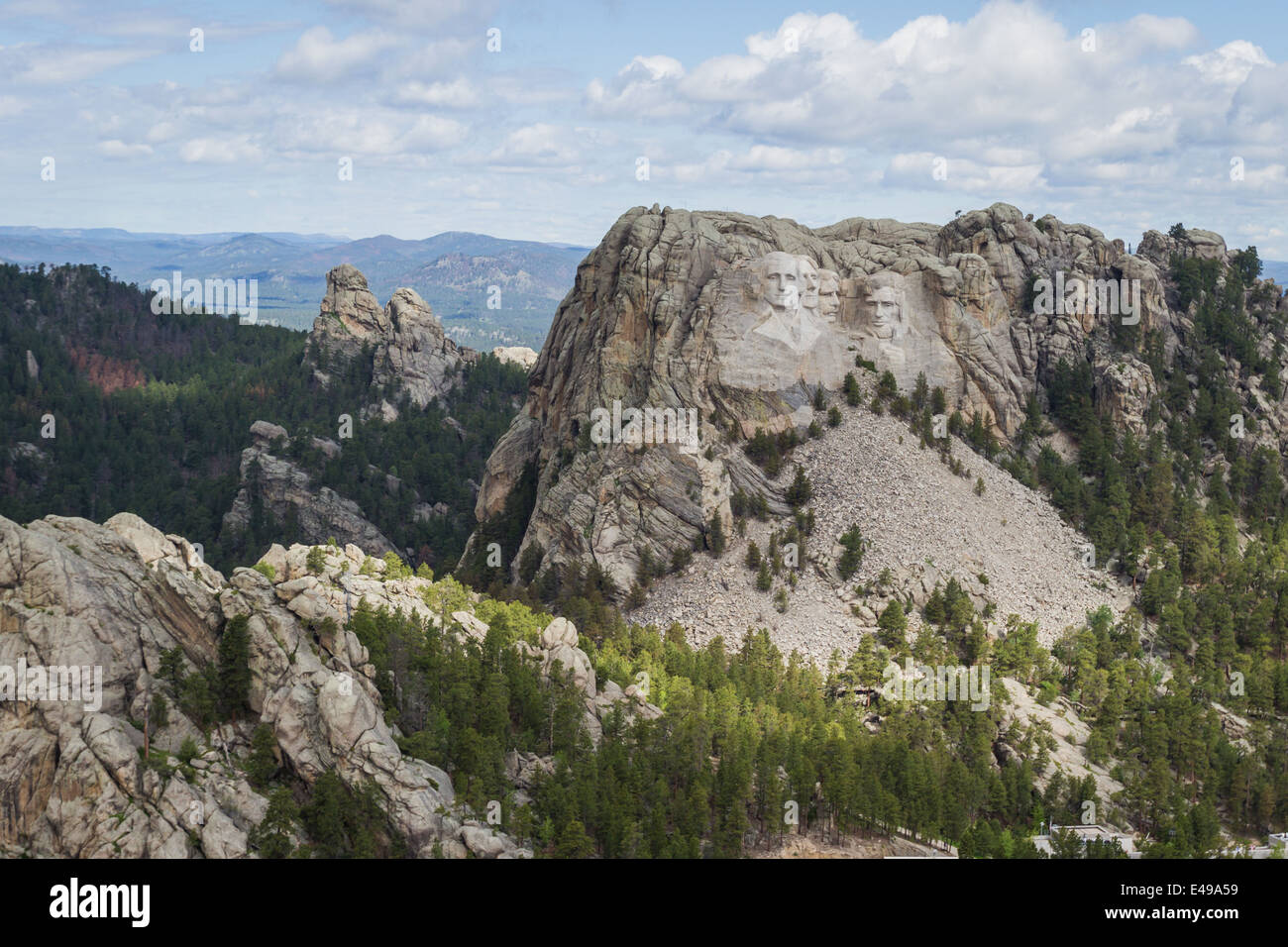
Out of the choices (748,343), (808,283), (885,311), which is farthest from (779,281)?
(885,311)

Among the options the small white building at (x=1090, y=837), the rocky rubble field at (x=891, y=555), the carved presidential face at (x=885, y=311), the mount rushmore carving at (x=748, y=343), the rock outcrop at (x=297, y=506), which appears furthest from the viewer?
the rock outcrop at (x=297, y=506)

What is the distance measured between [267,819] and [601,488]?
57.8 metres

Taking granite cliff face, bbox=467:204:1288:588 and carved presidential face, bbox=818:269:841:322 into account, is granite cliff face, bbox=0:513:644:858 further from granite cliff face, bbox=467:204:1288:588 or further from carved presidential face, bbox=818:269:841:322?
carved presidential face, bbox=818:269:841:322

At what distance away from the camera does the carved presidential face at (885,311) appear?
4697 inches

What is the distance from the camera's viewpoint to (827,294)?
118 metres

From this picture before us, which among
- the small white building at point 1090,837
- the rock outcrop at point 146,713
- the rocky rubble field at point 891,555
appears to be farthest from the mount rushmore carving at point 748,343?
the rock outcrop at point 146,713

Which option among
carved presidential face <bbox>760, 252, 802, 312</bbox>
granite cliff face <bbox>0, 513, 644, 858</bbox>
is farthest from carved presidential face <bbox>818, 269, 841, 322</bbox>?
granite cliff face <bbox>0, 513, 644, 858</bbox>

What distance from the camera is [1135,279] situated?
438 feet

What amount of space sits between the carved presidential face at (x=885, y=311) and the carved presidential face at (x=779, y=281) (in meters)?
10.1

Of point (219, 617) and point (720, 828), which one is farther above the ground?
point (219, 617)

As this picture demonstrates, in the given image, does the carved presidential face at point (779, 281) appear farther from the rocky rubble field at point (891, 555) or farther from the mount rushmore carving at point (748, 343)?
the rocky rubble field at point (891, 555)

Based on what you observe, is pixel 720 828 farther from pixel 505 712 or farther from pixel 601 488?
pixel 601 488

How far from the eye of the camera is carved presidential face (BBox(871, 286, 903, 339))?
119312 mm

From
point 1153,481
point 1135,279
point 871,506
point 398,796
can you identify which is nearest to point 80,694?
point 398,796
